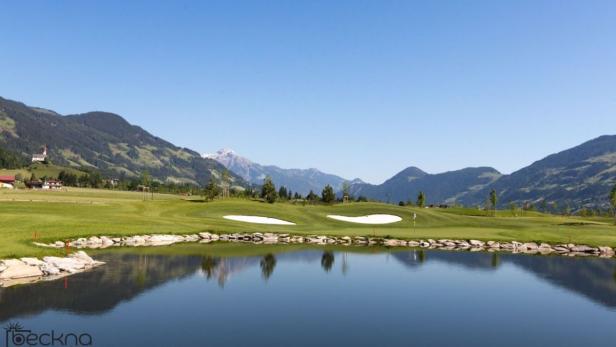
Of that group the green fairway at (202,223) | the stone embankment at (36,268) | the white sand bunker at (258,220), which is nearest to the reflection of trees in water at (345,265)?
the green fairway at (202,223)

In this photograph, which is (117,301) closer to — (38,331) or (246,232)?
(38,331)

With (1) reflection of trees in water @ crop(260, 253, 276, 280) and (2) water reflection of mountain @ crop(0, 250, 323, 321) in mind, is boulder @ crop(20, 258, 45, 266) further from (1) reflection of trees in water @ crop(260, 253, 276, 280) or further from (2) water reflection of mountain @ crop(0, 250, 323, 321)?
(1) reflection of trees in water @ crop(260, 253, 276, 280)

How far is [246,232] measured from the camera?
3044 inches

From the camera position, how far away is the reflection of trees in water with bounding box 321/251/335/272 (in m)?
50.6

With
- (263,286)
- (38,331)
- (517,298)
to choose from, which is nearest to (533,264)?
(517,298)

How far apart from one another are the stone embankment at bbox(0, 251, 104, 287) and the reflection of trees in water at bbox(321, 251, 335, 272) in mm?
23965

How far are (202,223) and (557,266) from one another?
58.0 m

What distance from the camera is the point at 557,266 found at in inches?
2271

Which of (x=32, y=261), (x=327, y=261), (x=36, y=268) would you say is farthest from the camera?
(x=327, y=261)

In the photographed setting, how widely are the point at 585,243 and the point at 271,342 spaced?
73.1m

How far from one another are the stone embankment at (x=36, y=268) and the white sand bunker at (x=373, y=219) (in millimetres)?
71586

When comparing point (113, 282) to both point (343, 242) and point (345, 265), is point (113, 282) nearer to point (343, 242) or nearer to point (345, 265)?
point (345, 265)

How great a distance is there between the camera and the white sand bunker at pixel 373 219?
349 ft

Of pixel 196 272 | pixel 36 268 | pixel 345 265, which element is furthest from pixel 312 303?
pixel 36 268
